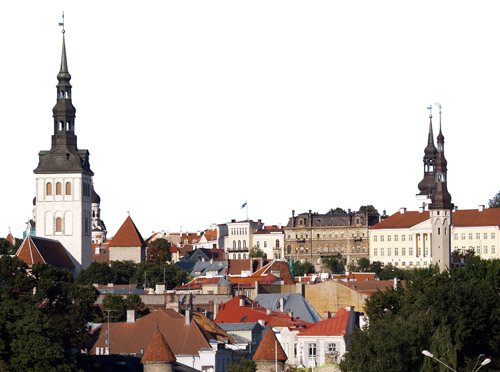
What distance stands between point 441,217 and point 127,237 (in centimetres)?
4432

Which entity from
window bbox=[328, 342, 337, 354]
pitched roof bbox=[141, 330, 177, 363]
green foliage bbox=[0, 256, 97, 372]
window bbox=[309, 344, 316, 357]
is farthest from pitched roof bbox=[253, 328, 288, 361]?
window bbox=[309, 344, 316, 357]

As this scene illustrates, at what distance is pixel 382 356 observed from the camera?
6638cm

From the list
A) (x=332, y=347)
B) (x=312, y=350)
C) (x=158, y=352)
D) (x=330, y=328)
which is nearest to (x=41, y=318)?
(x=158, y=352)

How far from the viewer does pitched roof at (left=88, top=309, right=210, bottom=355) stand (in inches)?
3344

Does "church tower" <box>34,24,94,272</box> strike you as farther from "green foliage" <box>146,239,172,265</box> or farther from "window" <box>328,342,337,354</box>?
"window" <box>328,342,337,354</box>

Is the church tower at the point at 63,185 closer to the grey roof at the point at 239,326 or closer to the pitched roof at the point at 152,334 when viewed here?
the grey roof at the point at 239,326

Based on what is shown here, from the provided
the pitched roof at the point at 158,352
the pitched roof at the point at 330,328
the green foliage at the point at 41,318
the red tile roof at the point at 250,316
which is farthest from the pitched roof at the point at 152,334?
the pitched roof at the point at 158,352

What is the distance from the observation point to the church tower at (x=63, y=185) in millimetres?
167375

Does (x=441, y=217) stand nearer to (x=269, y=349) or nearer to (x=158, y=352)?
(x=269, y=349)

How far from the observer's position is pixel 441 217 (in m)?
162

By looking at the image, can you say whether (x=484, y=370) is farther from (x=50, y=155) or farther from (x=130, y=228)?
(x=130, y=228)

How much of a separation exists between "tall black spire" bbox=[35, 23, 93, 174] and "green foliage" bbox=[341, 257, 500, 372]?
71.5 metres

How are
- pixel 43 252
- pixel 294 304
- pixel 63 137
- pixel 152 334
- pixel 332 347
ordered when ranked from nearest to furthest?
pixel 332 347 → pixel 152 334 → pixel 294 304 → pixel 43 252 → pixel 63 137

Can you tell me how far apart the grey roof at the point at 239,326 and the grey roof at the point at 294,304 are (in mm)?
12780
